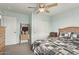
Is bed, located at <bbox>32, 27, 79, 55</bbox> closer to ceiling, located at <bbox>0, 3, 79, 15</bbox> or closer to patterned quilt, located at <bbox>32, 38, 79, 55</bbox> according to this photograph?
patterned quilt, located at <bbox>32, 38, 79, 55</bbox>

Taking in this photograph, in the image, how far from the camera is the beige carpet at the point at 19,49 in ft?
5.60

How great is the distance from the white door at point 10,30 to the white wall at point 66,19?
2.46 ft

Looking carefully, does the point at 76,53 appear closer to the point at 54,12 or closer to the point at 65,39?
the point at 65,39

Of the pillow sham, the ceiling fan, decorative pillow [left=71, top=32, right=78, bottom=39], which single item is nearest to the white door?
the ceiling fan

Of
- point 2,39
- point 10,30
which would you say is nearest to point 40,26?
point 10,30

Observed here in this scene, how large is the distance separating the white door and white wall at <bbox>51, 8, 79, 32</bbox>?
2.46ft

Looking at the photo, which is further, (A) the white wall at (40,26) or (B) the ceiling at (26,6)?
(A) the white wall at (40,26)

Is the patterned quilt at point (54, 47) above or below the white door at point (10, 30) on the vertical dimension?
below

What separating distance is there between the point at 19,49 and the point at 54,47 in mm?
643

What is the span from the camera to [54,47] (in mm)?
1718

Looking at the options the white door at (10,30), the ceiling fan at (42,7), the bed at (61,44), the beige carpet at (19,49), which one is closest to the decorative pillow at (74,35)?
the bed at (61,44)

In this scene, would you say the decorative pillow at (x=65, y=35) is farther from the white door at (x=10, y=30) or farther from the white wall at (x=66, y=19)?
the white door at (x=10, y=30)

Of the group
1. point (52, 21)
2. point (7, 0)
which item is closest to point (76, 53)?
point (52, 21)

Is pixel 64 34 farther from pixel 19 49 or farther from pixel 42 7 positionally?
pixel 19 49
